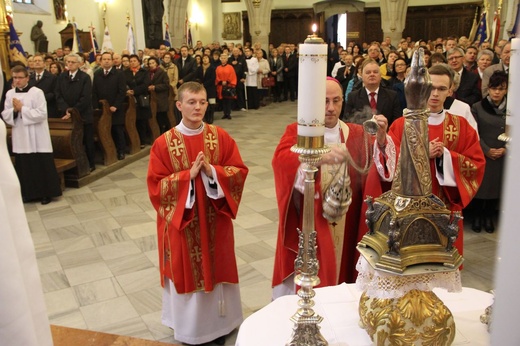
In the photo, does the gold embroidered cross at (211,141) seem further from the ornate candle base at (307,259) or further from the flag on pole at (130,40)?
the flag on pole at (130,40)

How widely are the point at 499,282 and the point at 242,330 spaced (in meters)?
1.51

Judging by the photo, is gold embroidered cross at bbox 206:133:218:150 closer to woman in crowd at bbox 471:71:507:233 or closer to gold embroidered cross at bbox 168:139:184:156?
gold embroidered cross at bbox 168:139:184:156

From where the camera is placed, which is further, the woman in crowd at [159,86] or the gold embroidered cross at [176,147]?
the woman in crowd at [159,86]

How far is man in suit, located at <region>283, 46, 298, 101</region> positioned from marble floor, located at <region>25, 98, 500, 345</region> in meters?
9.68

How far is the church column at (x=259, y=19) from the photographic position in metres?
20.8

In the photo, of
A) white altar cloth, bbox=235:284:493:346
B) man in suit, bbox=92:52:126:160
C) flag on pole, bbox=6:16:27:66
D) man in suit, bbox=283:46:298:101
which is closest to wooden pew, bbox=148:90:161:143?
man in suit, bbox=92:52:126:160

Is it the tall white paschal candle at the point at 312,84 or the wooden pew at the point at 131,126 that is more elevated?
the tall white paschal candle at the point at 312,84

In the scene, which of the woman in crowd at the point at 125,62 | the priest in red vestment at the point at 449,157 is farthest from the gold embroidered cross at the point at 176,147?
the woman in crowd at the point at 125,62

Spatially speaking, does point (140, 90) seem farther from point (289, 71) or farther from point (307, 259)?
point (289, 71)

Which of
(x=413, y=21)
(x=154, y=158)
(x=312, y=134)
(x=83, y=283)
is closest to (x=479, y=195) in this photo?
(x=154, y=158)

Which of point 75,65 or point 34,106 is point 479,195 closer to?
point 34,106

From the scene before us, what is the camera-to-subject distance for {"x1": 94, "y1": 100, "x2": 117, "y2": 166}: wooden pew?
7969 millimetres

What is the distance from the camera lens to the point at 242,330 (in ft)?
6.05

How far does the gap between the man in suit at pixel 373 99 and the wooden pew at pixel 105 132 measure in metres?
4.40
